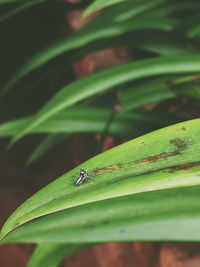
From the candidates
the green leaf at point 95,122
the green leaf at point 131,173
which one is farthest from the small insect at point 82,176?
the green leaf at point 95,122

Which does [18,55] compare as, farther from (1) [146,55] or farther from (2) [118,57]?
(1) [146,55]

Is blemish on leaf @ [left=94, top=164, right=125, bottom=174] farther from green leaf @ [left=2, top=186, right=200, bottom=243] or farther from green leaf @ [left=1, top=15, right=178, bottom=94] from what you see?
green leaf @ [left=1, top=15, right=178, bottom=94]

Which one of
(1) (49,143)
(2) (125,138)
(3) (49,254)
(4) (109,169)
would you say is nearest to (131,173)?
(4) (109,169)

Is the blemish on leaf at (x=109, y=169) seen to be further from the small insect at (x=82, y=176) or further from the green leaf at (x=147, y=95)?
the green leaf at (x=147, y=95)

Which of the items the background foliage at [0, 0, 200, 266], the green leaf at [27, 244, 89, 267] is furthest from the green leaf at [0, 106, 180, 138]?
the green leaf at [27, 244, 89, 267]

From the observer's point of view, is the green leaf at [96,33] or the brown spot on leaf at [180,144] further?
the green leaf at [96,33]

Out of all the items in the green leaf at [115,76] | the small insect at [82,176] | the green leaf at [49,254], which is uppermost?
the small insect at [82,176]
